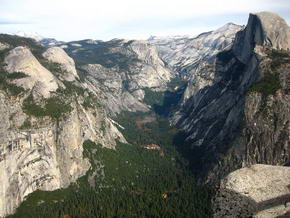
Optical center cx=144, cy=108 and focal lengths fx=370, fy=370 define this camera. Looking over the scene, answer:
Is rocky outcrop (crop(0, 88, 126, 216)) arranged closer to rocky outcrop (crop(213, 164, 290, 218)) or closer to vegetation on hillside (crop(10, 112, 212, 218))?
vegetation on hillside (crop(10, 112, 212, 218))

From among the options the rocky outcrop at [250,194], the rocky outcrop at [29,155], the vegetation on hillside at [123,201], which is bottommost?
the vegetation on hillside at [123,201]

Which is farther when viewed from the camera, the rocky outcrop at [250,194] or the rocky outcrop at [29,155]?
the rocky outcrop at [29,155]

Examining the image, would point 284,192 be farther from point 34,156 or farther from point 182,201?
point 34,156

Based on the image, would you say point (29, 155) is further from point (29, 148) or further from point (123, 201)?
point (123, 201)

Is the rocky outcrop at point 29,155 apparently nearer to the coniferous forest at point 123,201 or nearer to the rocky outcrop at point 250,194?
the coniferous forest at point 123,201

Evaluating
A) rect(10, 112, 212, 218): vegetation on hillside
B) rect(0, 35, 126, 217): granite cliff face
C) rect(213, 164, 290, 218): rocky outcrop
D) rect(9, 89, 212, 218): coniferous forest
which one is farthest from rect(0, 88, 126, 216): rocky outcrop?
rect(213, 164, 290, 218): rocky outcrop

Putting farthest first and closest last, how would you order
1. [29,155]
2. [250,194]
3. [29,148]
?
1. [29,148]
2. [29,155]
3. [250,194]

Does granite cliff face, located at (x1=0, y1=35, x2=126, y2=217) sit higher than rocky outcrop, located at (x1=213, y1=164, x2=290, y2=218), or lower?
lower

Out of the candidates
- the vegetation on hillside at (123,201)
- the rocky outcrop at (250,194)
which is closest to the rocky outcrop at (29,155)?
the vegetation on hillside at (123,201)

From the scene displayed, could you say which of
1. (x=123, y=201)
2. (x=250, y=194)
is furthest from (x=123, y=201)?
(x=250, y=194)
